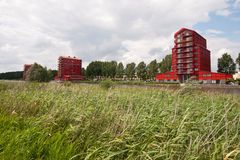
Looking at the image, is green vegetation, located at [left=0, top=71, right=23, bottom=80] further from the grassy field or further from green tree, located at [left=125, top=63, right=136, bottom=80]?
the grassy field

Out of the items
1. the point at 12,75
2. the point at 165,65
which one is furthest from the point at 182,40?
the point at 12,75

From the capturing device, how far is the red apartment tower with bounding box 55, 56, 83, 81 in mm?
118875

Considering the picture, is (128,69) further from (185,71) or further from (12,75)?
(12,75)

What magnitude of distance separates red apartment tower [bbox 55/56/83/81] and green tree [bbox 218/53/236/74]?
2822 inches

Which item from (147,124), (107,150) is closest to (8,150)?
(107,150)

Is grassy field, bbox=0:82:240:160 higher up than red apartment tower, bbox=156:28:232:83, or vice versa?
red apartment tower, bbox=156:28:232:83

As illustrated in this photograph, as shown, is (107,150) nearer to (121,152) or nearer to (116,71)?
(121,152)

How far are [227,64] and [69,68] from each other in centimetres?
8153

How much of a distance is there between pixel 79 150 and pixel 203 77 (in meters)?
69.6

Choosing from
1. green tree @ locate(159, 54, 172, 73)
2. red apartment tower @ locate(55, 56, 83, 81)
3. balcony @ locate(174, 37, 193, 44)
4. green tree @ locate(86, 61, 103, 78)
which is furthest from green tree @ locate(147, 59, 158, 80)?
red apartment tower @ locate(55, 56, 83, 81)

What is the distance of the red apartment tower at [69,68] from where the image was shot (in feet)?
390

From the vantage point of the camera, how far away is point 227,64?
2837 inches

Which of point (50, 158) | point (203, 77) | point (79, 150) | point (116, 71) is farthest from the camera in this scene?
point (116, 71)

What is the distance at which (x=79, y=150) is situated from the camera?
136 inches
